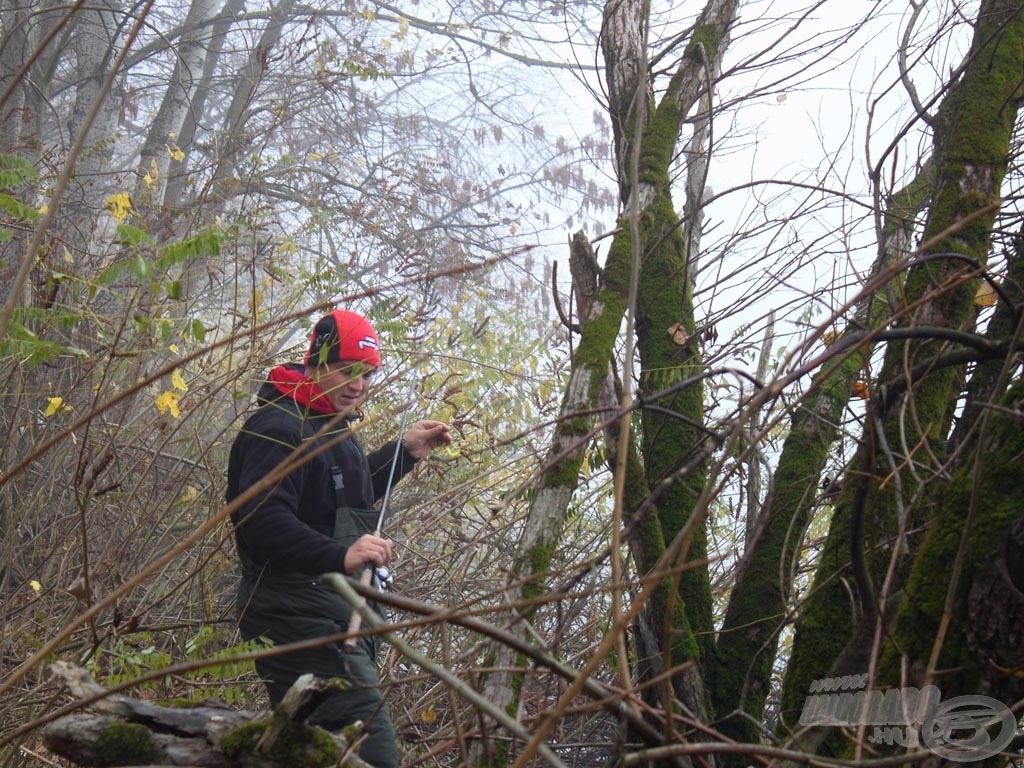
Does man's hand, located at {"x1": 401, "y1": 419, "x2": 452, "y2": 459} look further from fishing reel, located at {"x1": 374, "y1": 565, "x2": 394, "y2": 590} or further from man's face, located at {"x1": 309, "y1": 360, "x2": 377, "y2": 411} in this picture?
fishing reel, located at {"x1": 374, "y1": 565, "x2": 394, "y2": 590}

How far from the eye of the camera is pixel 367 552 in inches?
106

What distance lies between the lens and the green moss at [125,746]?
5.54 feet

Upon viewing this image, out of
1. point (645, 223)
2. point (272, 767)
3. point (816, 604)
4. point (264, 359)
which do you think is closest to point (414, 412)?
point (264, 359)

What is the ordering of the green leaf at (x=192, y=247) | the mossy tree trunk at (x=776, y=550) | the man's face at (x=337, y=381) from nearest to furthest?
the green leaf at (x=192, y=247) → the mossy tree trunk at (x=776, y=550) → the man's face at (x=337, y=381)

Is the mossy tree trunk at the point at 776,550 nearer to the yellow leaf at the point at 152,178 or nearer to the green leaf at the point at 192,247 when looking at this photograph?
the green leaf at the point at 192,247

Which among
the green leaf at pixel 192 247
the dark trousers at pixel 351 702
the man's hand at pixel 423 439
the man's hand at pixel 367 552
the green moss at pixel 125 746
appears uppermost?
the green leaf at pixel 192 247

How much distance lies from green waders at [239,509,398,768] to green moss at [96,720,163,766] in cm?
117

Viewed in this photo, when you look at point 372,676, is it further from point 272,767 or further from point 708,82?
point 708,82

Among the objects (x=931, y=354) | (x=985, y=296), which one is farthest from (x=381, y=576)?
(x=985, y=296)

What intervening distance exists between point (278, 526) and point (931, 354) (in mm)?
2122

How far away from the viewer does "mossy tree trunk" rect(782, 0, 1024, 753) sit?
2436 mm

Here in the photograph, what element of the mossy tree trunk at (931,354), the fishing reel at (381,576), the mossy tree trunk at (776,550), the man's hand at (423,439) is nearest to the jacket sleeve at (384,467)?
the man's hand at (423,439)

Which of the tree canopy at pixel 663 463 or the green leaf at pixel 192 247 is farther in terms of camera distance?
the green leaf at pixel 192 247

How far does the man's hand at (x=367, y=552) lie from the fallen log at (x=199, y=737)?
2.97 ft
